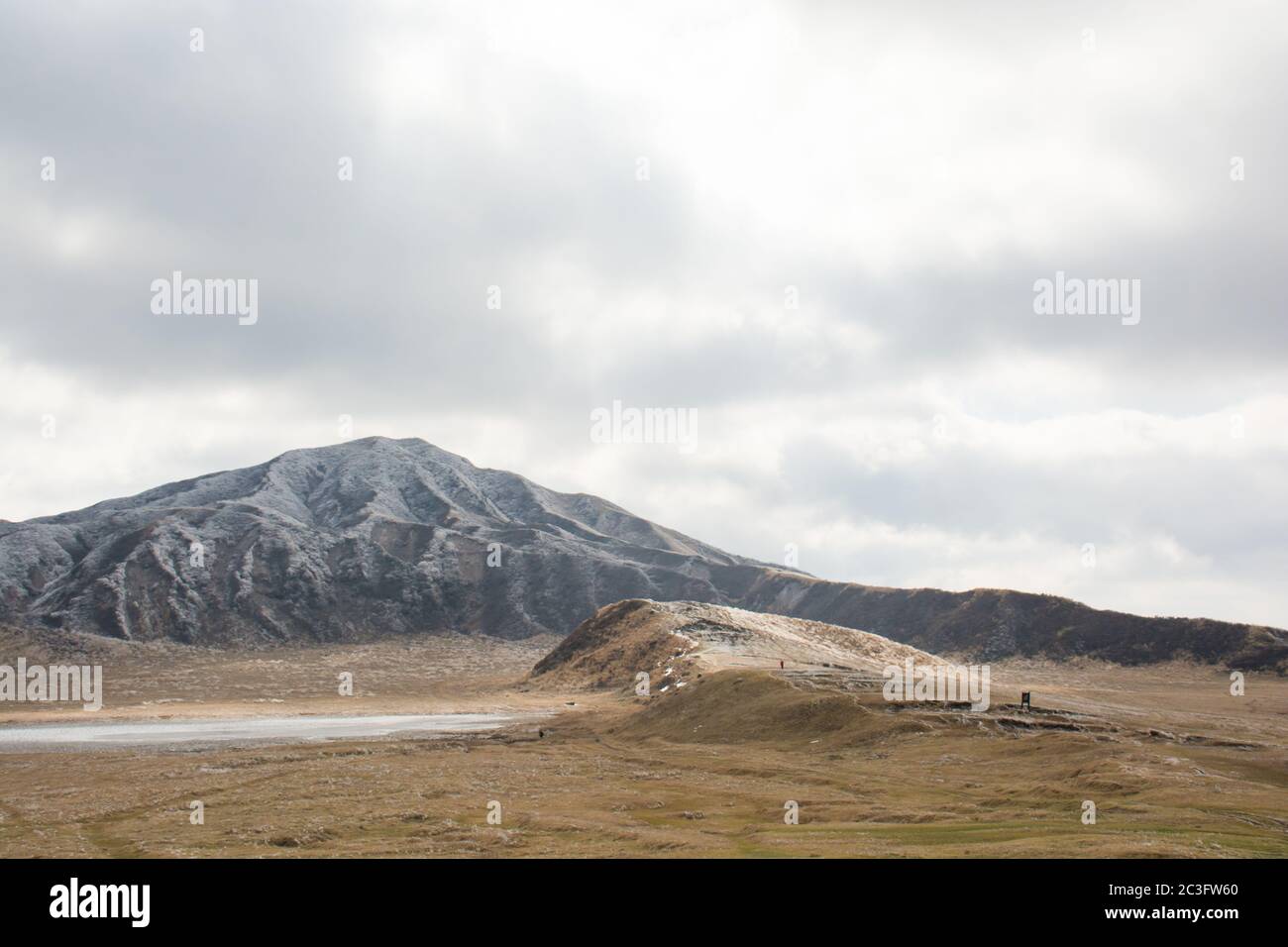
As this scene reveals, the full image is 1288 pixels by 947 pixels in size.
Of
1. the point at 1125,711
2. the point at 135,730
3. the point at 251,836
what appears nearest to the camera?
the point at 251,836

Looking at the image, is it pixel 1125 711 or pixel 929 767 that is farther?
pixel 1125 711

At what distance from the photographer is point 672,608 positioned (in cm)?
14200

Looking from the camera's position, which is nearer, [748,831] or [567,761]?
[748,831]

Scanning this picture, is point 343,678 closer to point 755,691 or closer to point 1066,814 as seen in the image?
point 755,691

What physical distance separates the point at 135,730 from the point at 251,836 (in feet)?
224

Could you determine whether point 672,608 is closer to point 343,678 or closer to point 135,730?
point 343,678
